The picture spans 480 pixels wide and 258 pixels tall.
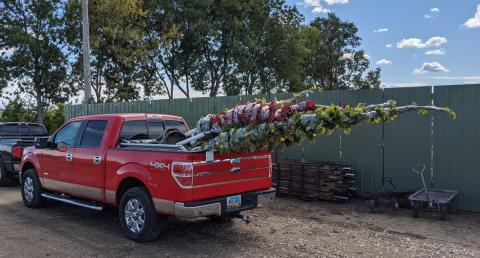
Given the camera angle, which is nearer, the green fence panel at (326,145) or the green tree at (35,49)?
the green fence panel at (326,145)

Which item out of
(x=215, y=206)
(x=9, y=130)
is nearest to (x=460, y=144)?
(x=215, y=206)

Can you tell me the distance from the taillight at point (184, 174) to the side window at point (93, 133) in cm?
208

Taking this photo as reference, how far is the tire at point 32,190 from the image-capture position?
9438 mm

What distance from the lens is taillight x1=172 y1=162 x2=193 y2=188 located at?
6.30m

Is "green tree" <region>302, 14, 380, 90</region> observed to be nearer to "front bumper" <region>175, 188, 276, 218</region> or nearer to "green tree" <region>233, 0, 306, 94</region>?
"green tree" <region>233, 0, 306, 94</region>

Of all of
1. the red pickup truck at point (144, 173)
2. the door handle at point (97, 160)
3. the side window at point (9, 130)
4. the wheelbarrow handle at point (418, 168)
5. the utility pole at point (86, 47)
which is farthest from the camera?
the utility pole at point (86, 47)

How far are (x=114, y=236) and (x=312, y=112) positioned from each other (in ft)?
11.8

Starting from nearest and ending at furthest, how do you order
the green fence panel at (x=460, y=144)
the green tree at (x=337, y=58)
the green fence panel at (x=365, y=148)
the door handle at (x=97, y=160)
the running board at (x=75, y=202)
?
the door handle at (x=97, y=160), the running board at (x=75, y=202), the green fence panel at (x=460, y=144), the green fence panel at (x=365, y=148), the green tree at (x=337, y=58)

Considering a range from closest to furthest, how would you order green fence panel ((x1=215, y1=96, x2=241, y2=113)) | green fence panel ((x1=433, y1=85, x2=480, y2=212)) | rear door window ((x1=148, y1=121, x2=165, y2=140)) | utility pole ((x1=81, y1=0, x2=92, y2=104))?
rear door window ((x1=148, y1=121, x2=165, y2=140)), green fence panel ((x1=433, y1=85, x2=480, y2=212)), green fence panel ((x1=215, y1=96, x2=241, y2=113)), utility pole ((x1=81, y1=0, x2=92, y2=104))

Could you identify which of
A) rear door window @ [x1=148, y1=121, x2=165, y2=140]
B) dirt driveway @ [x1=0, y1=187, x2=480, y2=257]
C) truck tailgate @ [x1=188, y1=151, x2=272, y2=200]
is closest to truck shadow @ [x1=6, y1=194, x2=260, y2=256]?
dirt driveway @ [x1=0, y1=187, x2=480, y2=257]

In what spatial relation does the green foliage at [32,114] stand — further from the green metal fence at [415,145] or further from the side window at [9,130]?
the green metal fence at [415,145]

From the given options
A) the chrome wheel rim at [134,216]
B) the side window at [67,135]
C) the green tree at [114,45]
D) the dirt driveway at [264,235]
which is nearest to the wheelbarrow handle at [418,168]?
the dirt driveway at [264,235]

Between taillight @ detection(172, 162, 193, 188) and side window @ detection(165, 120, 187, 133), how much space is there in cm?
203

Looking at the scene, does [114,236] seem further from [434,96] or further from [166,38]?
[166,38]
